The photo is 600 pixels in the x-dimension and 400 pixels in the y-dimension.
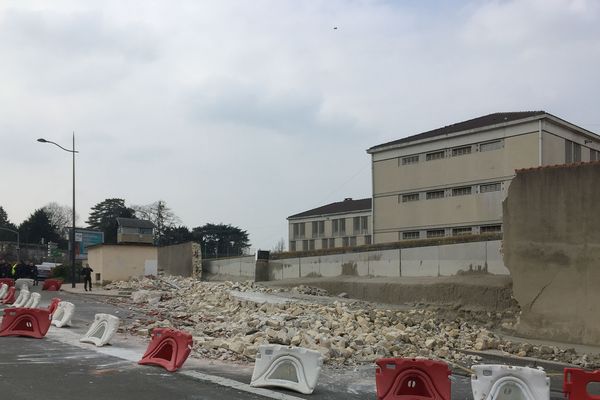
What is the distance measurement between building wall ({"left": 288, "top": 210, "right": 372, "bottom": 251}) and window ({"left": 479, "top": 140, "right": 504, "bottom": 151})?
88.1 ft

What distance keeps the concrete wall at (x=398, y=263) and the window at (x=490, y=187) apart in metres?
19.9

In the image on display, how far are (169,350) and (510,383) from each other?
5400 mm

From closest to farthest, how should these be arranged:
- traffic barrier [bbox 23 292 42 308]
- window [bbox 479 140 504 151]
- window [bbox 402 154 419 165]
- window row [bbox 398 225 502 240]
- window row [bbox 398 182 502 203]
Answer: traffic barrier [bbox 23 292 42 308] → window row [bbox 398 225 502 240] → window [bbox 479 140 504 151] → window row [bbox 398 182 502 203] → window [bbox 402 154 419 165]

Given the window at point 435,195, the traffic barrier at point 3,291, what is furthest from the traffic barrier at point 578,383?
the window at point 435,195

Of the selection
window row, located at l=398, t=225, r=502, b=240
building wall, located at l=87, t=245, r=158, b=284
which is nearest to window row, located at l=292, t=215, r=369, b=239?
window row, located at l=398, t=225, r=502, b=240

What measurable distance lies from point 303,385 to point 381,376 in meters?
1.13

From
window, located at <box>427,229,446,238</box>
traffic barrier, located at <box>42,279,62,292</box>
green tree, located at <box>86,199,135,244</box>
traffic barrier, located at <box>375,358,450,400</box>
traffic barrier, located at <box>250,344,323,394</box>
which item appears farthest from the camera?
green tree, located at <box>86,199,135,244</box>

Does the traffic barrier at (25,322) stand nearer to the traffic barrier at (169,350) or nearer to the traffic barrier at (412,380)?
the traffic barrier at (169,350)

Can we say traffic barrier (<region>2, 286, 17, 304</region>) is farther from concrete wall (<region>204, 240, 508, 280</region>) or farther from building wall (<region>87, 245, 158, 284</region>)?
concrete wall (<region>204, 240, 508, 280</region>)

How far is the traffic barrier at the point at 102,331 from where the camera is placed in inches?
455

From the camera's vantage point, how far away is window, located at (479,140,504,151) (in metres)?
43.8

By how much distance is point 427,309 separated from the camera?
63.5ft

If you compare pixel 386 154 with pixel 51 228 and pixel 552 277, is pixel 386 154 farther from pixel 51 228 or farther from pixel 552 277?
pixel 51 228

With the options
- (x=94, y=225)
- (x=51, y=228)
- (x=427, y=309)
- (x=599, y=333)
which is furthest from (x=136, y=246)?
(x=51, y=228)
